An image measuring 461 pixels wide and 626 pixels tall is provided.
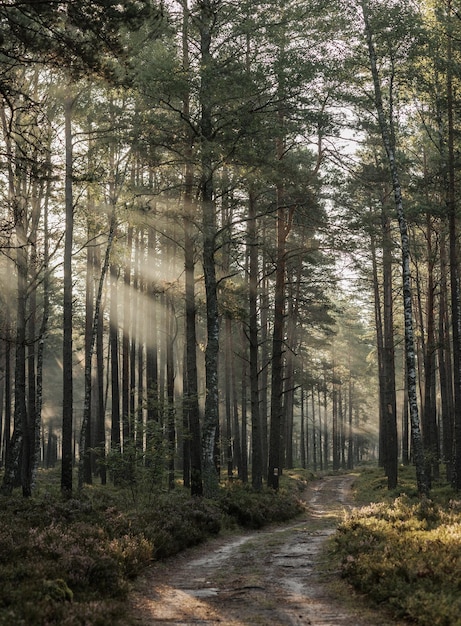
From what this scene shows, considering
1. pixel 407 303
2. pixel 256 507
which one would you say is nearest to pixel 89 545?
pixel 256 507

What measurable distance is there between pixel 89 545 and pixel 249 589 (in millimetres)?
2886

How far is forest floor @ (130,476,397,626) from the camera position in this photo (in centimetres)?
727

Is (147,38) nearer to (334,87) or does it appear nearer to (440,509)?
(334,87)

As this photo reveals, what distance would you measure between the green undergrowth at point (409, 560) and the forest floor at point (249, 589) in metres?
0.32

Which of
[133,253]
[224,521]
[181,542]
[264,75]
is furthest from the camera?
[133,253]

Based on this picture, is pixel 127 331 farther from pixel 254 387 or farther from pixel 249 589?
pixel 249 589

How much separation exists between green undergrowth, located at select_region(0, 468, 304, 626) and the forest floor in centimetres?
39

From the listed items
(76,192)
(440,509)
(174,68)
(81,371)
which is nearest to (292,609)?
(440,509)

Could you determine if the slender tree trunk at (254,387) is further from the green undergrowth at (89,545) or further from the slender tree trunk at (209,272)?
the green undergrowth at (89,545)

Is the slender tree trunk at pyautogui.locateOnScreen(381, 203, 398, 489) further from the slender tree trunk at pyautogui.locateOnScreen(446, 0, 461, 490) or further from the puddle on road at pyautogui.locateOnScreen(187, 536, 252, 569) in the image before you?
the puddle on road at pyautogui.locateOnScreen(187, 536, 252, 569)

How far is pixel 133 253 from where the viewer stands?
99.7 ft

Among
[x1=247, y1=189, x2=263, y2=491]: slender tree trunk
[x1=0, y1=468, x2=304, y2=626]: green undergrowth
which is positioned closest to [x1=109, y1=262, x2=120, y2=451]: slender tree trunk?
[x1=247, y1=189, x2=263, y2=491]: slender tree trunk

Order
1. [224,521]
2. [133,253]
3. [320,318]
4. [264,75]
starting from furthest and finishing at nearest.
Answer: [320,318] < [133,253] < [264,75] < [224,521]

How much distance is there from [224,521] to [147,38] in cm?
1396
